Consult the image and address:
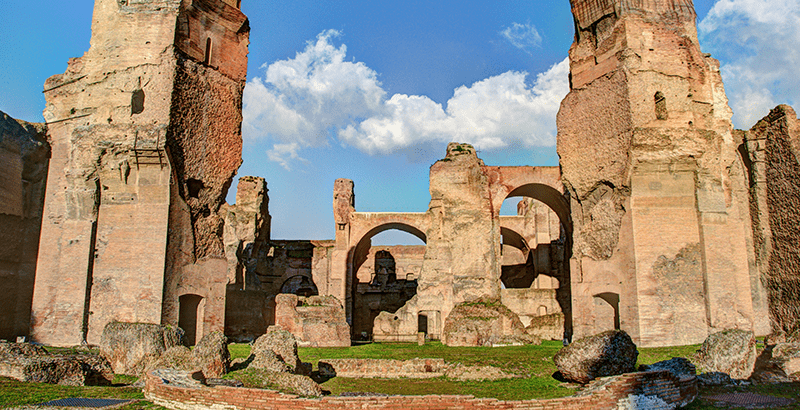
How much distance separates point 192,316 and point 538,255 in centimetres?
1405

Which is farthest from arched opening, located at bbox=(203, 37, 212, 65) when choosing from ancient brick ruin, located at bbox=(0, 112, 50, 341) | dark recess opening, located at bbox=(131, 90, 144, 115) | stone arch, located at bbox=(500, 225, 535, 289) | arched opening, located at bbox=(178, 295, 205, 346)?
stone arch, located at bbox=(500, 225, 535, 289)

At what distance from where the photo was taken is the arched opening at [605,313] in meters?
14.5

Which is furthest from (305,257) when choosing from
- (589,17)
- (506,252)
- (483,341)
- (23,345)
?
(23,345)

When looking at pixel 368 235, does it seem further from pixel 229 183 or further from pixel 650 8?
pixel 650 8

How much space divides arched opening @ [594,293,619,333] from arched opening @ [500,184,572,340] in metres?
3.16

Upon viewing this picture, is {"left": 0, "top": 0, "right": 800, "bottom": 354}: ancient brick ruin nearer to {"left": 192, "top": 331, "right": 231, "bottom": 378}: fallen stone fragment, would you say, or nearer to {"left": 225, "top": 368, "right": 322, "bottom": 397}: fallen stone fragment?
{"left": 192, "top": 331, "right": 231, "bottom": 378}: fallen stone fragment

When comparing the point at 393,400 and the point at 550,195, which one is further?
the point at 550,195

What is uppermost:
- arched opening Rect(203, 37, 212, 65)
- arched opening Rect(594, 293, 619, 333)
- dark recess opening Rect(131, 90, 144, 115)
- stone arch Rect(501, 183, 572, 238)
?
arched opening Rect(203, 37, 212, 65)

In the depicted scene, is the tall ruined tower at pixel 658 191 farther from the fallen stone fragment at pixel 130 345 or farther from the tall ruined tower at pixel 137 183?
the fallen stone fragment at pixel 130 345

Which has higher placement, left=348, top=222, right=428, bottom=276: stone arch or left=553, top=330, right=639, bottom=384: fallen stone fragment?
left=348, top=222, right=428, bottom=276: stone arch

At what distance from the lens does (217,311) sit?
1293 cm

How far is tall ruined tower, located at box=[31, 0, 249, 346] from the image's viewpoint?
1216 cm

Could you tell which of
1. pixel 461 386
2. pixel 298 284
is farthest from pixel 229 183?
pixel 298 284

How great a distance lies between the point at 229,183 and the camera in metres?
13.8
